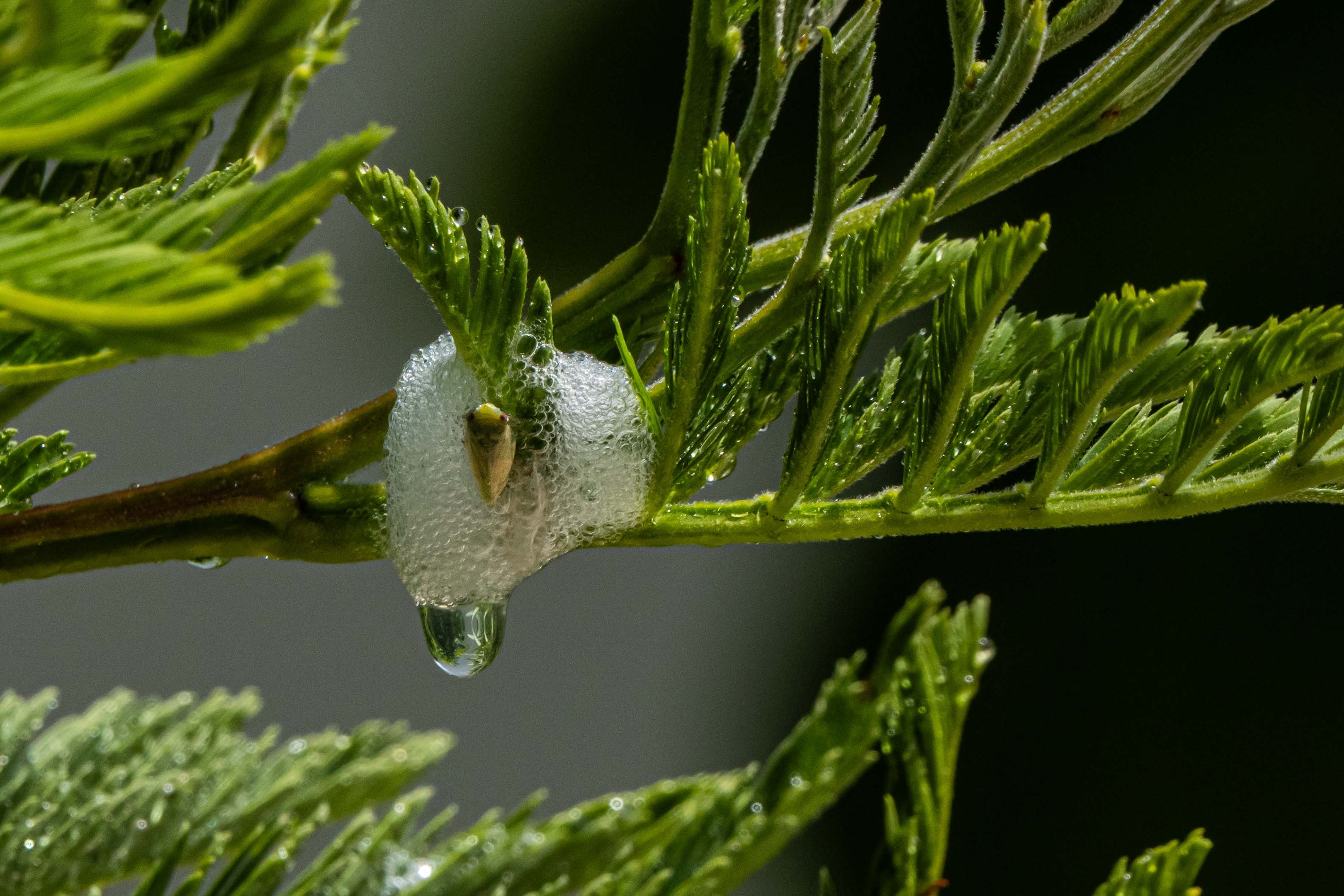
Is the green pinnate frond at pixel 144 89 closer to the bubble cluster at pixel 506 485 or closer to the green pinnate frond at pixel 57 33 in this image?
the green pinnate frond at pixel 57 33

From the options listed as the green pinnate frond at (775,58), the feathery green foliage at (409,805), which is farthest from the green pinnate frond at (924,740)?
the green pinnate frond at (775,58)

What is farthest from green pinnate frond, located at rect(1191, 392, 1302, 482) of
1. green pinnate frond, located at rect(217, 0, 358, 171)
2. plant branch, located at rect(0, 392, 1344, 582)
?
green pinnate frond, located at rect(217, 0, 358, 171)

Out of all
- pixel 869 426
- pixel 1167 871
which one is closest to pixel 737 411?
pixel 869 426

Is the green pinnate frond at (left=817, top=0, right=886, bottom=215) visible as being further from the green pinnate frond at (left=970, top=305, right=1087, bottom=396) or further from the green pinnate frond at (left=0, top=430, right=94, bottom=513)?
the green pinnate frond at (left=0, top=430, right=94, bottom=513)

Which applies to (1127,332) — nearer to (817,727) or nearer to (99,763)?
(817,727)

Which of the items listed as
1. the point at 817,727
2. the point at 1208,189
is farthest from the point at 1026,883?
the point at 817,727

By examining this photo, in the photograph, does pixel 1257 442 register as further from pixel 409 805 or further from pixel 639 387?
pixel 409 805

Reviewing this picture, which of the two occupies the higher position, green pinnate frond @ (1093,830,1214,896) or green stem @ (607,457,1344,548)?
green stem @ (607,457,1344,548)
